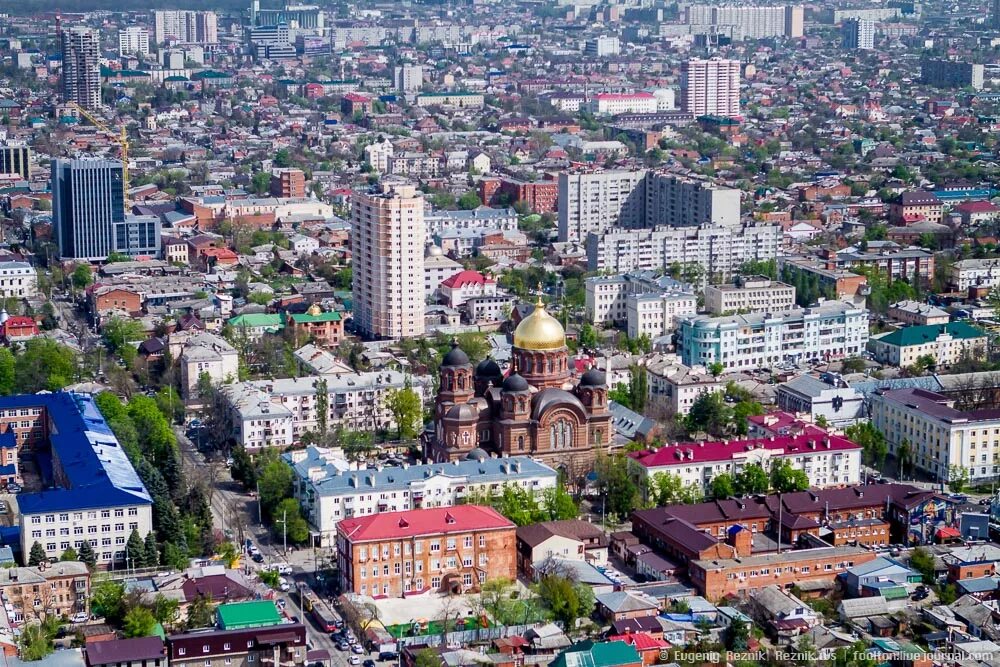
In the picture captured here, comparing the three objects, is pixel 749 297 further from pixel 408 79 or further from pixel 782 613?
pixel 408 79

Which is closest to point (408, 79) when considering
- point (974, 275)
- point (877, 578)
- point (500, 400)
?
point (974, 275)

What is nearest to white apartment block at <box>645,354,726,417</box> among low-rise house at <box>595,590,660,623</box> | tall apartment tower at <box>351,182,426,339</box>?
tall apartment tower at <box>351,182,426,339</box>

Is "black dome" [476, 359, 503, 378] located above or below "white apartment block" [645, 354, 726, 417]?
above

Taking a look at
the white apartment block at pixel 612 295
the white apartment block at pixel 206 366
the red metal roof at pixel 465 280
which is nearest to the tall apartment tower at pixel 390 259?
the red metal roof at pixel 465 280

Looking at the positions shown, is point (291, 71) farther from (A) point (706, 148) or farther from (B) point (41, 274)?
(B) point (41, 274)

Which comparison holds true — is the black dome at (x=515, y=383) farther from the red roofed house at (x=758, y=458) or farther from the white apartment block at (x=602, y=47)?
the white apartment block at (x=602, y=47)

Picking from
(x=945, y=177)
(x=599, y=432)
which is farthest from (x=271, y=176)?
(x=599, y=432)

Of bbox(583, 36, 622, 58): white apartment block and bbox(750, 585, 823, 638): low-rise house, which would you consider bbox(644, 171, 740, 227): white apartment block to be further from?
bbox(583, 36, 622, 58): white apartment block
